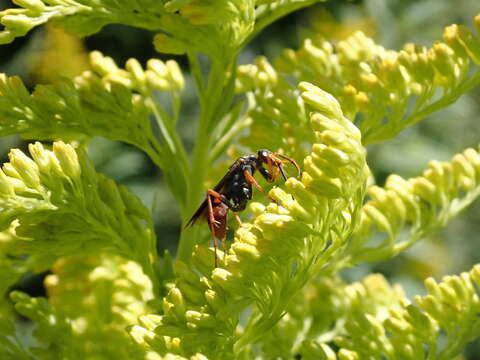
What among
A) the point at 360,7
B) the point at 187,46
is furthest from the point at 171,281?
the point at 360,7

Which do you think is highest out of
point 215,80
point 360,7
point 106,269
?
point 215,80

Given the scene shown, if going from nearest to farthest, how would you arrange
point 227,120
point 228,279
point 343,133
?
point 343,133, point 228,279, point 227,120

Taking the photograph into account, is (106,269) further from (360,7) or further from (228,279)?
(360,7)

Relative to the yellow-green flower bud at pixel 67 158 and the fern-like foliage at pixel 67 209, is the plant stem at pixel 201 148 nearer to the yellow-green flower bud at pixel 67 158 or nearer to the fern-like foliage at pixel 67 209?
the fern-like foliage at pixel 67 209

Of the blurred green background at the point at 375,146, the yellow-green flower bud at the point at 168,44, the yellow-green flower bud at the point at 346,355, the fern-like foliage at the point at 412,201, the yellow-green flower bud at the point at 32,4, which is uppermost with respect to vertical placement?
the yellow-green flower bud at the point at 32,4

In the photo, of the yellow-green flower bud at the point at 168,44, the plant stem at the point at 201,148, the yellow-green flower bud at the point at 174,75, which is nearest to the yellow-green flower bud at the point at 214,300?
the plant stem at the point at 201,148

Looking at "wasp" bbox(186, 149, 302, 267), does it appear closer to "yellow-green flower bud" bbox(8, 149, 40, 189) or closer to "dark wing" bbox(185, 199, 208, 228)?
"dark wing" bbox(185, 199, 208, 228)

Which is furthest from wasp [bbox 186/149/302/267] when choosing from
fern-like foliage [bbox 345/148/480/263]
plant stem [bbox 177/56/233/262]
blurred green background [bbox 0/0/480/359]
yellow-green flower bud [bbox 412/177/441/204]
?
blurred green background [bbox 0/0/480/359]

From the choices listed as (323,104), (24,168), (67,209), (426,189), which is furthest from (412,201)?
(24,168)
